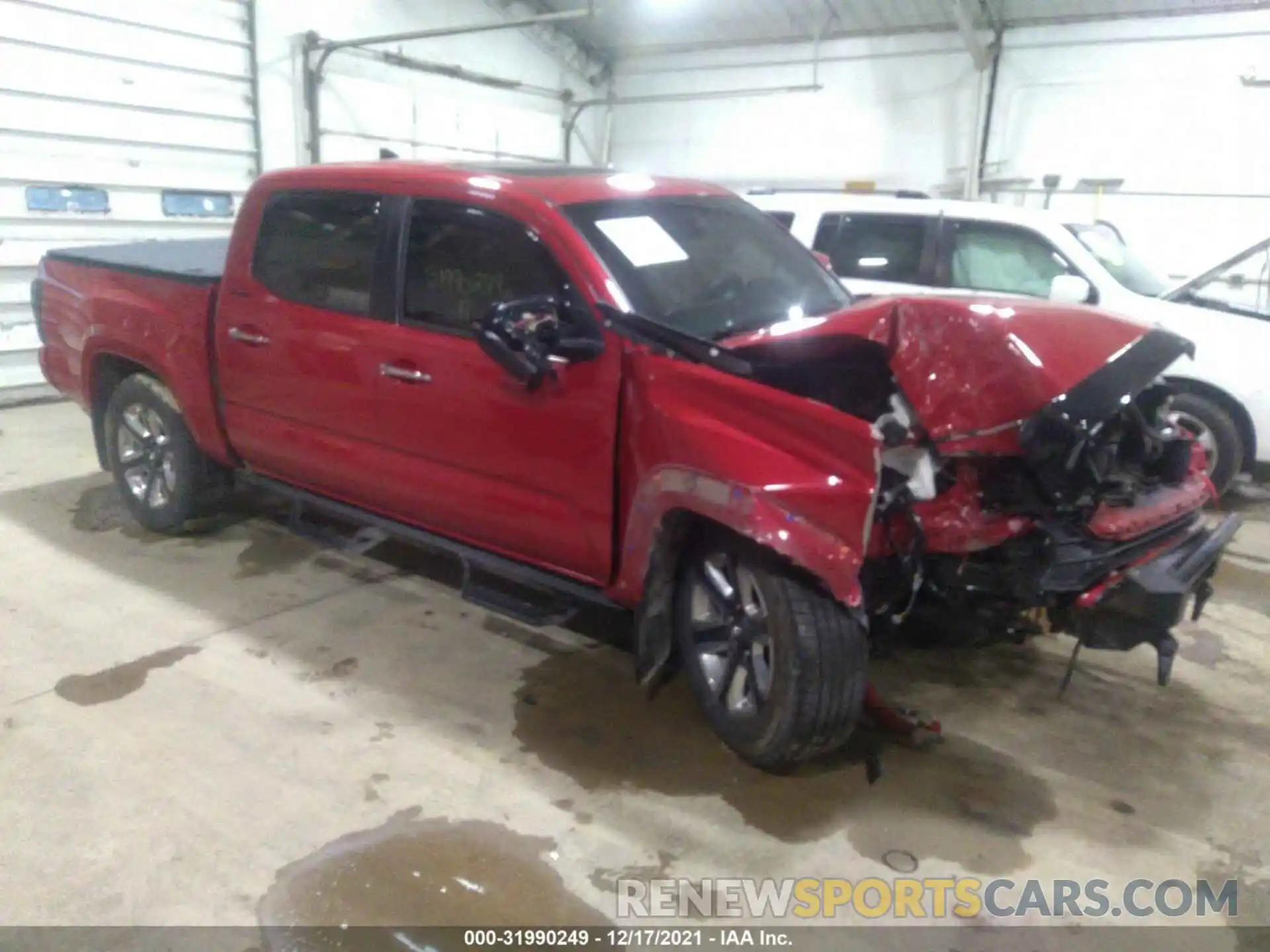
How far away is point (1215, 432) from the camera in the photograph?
5.74 metres

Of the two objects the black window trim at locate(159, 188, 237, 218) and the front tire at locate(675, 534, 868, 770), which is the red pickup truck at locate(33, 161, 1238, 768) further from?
the black window trim at locate(159, 188, 237, 218)

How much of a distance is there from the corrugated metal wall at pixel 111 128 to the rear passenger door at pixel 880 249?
639 centimetres

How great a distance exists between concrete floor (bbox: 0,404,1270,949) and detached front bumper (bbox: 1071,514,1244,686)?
0.51 meters

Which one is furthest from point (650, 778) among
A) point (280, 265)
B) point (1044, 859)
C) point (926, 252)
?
point (926, 252)

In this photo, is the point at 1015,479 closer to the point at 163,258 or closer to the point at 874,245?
the point at 874,245

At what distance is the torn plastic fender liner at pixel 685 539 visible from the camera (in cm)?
239

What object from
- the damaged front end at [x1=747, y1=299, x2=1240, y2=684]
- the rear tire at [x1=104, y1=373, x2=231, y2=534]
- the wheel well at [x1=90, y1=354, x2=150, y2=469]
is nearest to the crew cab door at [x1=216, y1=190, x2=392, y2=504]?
the rear tire at [x1=104, y1=373, x2=231, y2=534]

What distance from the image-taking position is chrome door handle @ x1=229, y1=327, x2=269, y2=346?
12.8ft

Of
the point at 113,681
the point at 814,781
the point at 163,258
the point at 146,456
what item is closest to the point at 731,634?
the point at 814,781

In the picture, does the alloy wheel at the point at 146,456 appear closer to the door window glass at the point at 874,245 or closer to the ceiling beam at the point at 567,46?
the door window glass at the point at 874,245

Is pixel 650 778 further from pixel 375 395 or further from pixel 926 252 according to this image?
pixel 926 252

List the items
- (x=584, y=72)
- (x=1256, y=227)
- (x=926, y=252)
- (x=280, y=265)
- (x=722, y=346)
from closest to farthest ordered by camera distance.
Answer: (x=722, y=346) → (x=280, y=265) → (x=926, y=252) → (x=1256, y=227) → (x=584, y=72)

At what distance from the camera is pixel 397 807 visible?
269cm

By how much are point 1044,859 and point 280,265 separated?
3560mm
